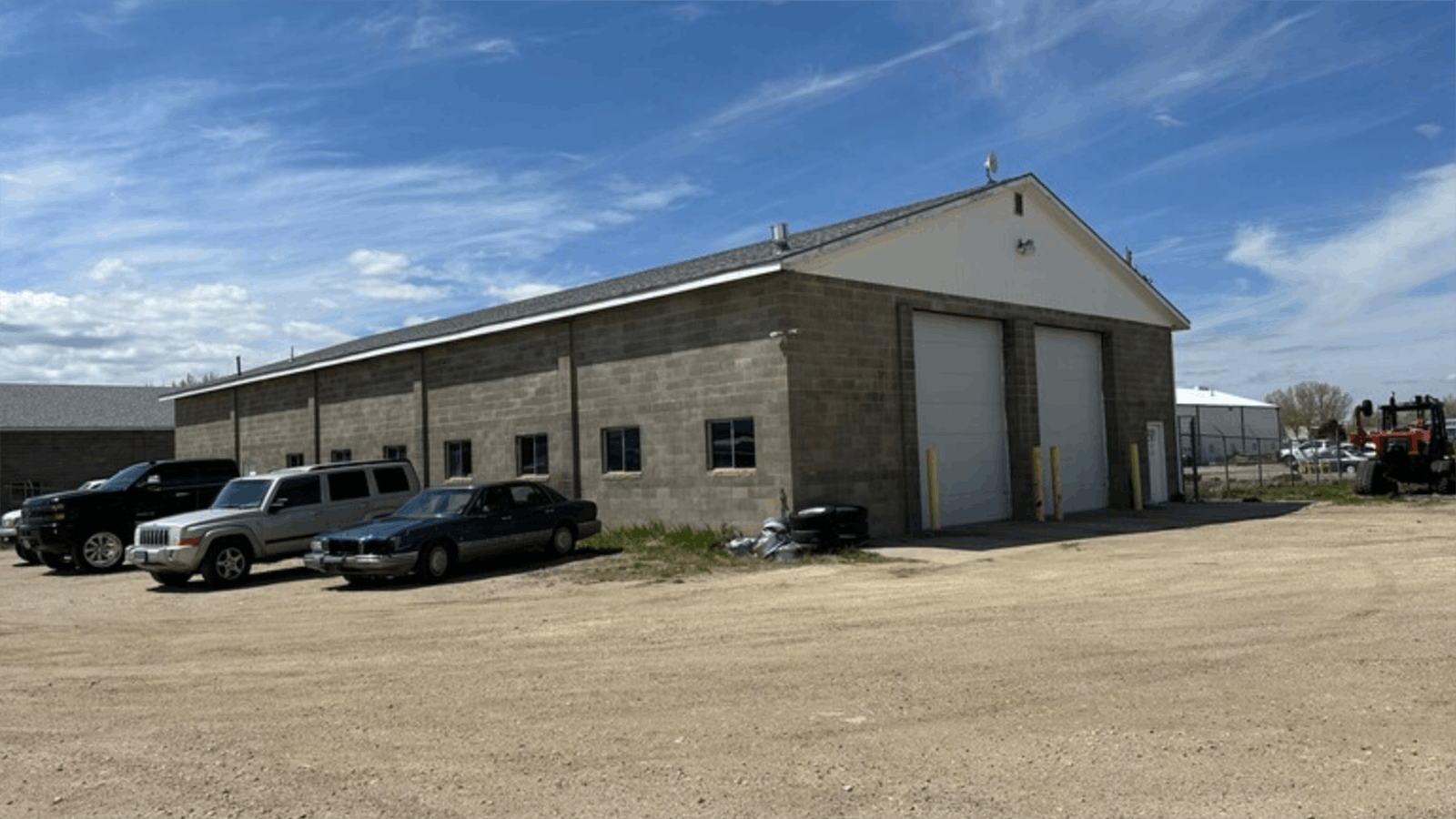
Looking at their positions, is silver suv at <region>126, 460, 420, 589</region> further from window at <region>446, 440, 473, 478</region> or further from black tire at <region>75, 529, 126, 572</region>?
window at <region>446, 440, 473, 478</region>

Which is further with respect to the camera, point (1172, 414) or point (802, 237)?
point (1172, 414)

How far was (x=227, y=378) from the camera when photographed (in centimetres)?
3653

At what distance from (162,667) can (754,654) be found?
5.24 metres

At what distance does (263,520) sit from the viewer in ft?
59.0

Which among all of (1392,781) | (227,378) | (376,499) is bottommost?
(1392,781)

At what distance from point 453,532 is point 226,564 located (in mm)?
3766

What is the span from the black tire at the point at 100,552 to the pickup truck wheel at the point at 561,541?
8.34m

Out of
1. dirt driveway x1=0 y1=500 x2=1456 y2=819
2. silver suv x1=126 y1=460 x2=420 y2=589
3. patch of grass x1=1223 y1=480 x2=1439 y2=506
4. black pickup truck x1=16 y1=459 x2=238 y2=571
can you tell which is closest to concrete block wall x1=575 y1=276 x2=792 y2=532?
silver suv x1=126 y1=460 x2=420 y2=589

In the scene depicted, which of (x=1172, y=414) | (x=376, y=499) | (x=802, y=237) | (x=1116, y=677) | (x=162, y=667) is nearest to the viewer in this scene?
(x=1116, y=677)

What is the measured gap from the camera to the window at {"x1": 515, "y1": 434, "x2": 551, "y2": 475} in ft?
80.6

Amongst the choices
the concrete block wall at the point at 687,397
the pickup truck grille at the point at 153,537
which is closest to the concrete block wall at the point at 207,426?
the concrete block wall at the point at 687,397

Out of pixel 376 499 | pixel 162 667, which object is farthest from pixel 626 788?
pixel 376 499

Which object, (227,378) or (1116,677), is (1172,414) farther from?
(227,378)

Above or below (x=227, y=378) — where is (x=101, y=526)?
below
